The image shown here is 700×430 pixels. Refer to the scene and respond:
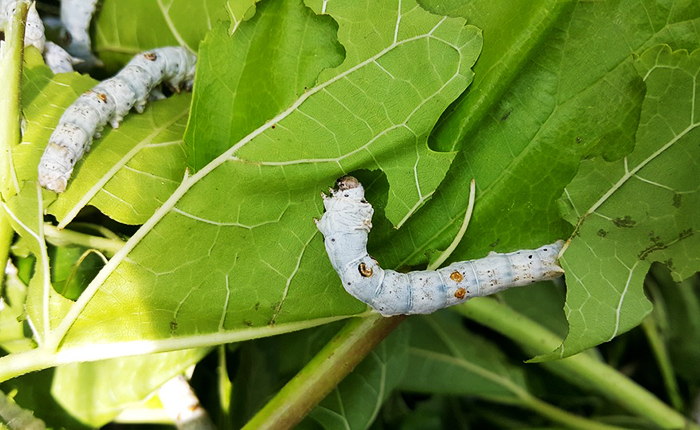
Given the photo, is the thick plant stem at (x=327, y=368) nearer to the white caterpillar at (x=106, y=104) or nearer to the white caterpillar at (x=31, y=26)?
the white caterpillar at (x=106, y=104)

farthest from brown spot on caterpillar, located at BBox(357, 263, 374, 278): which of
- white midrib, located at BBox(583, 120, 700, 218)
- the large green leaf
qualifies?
white midrib, located at BBox(583, 120, 700, 218)

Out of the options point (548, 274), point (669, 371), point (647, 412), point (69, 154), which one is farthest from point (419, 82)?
point (669, 371)

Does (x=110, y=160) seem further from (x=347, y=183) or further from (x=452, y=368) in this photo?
(x=452, y=368)

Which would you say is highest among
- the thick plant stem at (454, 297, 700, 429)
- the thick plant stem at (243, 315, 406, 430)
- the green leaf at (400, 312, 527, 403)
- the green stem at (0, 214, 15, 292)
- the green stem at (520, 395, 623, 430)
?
the green stem at (0, 214, 15, 292)

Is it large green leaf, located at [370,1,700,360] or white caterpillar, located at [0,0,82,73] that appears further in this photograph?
white caterpillar, located at [0,0,82,73]

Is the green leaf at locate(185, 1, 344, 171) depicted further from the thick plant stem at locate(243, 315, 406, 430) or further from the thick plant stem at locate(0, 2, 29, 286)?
the thick plant stem at locate(243, 315, 406, 430)

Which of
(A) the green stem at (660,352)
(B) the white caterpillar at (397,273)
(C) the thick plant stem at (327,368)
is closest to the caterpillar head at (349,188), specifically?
(B) the white caterpillar at (397,273)

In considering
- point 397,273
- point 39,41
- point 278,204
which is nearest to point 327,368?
point 397,273
